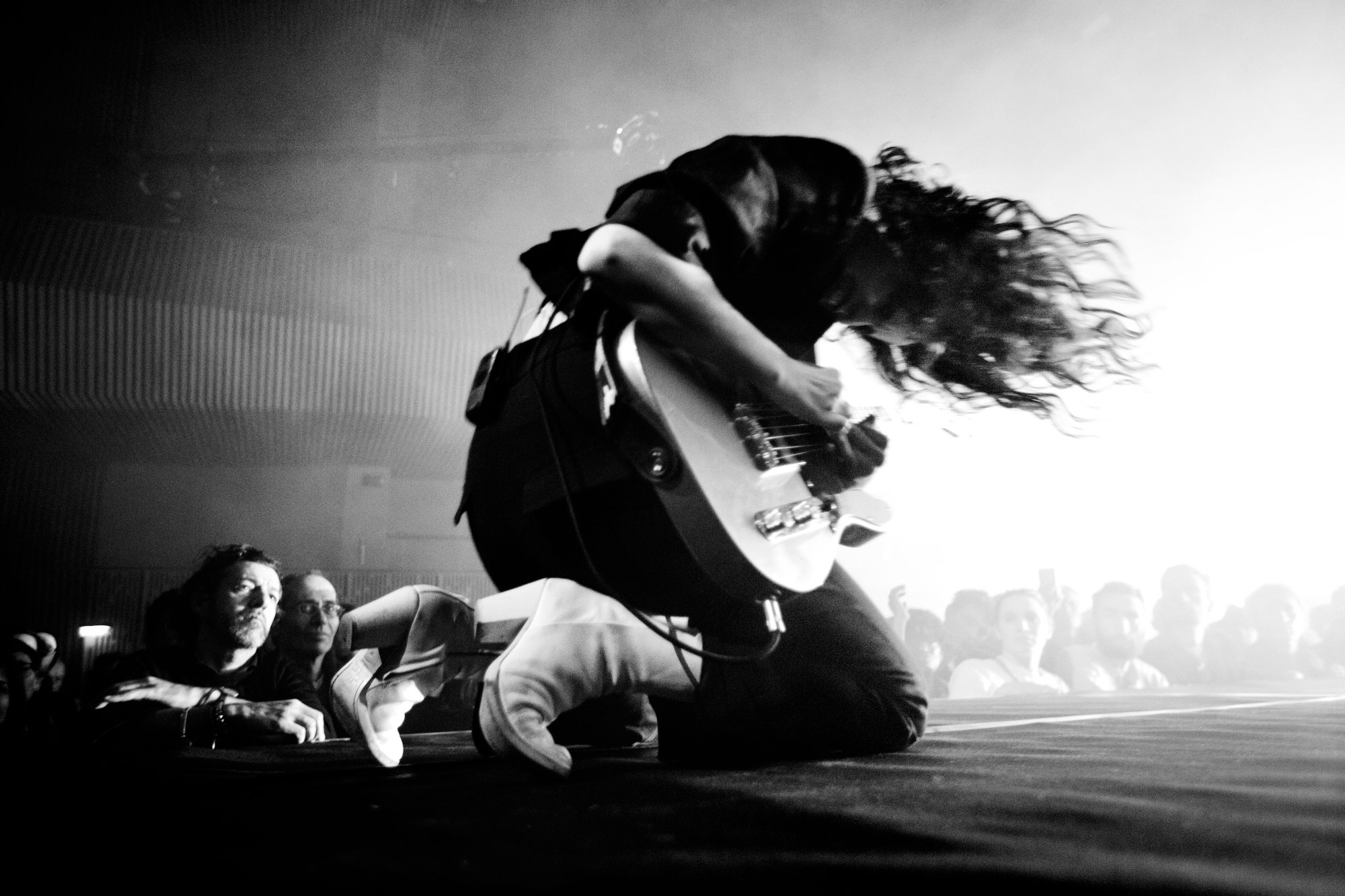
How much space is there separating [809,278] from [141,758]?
3.53ft

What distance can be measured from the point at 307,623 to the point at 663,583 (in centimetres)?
209

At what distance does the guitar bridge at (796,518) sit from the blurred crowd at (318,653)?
→ 1.72 feet

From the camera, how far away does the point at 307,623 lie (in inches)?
102

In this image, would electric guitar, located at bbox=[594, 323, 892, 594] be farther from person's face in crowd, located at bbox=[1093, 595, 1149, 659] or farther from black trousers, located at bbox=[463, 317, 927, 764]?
person's face in crowd, located at bbox=[1093, 595, 1149, 659]

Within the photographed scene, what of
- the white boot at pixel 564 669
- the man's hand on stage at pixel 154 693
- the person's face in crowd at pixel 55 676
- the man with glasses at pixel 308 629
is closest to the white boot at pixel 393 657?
the white boot at pixel 564 669

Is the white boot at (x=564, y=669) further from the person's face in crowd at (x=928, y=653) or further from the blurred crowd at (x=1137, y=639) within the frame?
the person's face in crowd at (x=928, y=653)

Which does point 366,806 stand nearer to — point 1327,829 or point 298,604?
point 1327,829

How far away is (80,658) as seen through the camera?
14.0 ft

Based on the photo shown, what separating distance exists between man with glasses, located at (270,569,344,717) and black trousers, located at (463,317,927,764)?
5.96 ft

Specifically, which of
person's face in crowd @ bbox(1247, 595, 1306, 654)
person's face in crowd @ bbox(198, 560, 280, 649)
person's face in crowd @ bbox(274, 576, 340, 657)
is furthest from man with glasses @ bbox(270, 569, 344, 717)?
person's face in crowd @ bbox(1247, 595, 1306, 654)

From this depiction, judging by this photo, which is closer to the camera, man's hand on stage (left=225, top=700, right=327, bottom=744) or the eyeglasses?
man's hand on stage (left=225, top=700, right=327, bottom=744)

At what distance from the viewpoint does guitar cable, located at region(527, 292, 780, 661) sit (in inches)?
33.4

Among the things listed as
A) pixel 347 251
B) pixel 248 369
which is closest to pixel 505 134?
pixel 347 251

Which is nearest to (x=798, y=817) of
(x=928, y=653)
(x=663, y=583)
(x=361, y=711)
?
(x=663, y=583)
